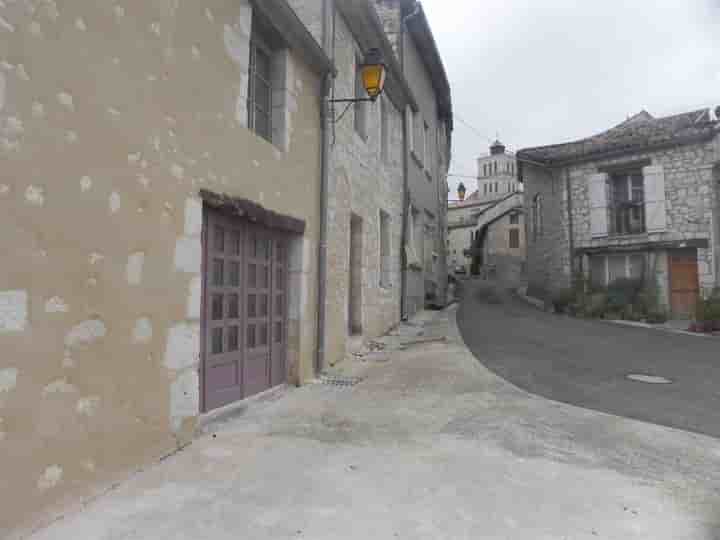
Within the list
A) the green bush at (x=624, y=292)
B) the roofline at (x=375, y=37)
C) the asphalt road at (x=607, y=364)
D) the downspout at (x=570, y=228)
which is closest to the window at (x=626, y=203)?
the downspout at (x=570, y=228)

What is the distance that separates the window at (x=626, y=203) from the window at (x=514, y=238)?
19590mm

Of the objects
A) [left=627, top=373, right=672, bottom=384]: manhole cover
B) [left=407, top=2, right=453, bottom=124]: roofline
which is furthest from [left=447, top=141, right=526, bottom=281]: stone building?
[left=627, top=373, right=672, bottom=384]: manhole cover

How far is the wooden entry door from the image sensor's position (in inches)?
468

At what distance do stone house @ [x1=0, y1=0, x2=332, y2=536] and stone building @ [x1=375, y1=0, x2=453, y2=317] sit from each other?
635cm

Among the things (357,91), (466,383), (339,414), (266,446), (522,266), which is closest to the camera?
(266,446)

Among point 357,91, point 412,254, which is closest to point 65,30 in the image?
point 357,91

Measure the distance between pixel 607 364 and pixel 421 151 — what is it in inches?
294

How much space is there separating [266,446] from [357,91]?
571cm

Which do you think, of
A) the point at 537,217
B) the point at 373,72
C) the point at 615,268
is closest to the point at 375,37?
the point at 373,72

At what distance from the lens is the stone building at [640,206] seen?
11680 mm

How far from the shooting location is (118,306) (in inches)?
102

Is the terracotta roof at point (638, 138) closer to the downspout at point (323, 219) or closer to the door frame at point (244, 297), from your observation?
the downspout at point (323, 219)

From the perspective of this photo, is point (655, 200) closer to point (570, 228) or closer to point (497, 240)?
point (570, 228)

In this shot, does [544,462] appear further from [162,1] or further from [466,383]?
[162,1]
